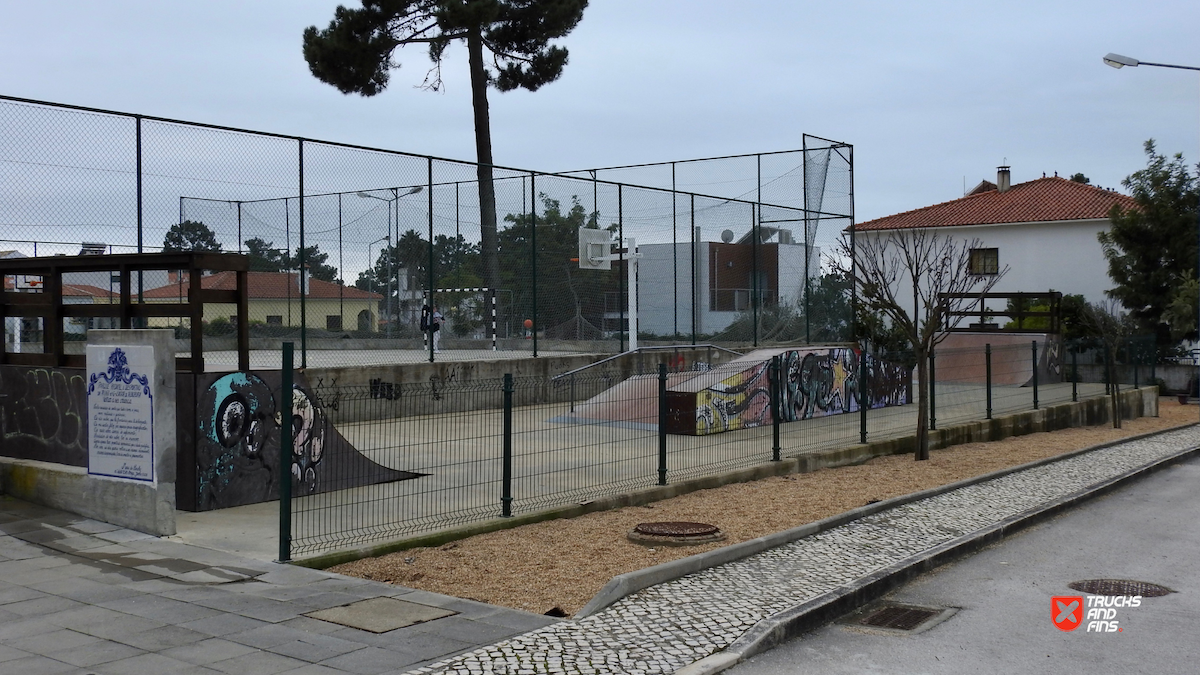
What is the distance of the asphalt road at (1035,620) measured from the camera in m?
6.24

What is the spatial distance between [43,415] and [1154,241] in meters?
36.6

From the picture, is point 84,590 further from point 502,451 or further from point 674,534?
point 674,534

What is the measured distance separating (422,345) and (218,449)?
869 centimetres

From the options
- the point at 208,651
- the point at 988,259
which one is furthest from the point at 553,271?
the point at 988,259

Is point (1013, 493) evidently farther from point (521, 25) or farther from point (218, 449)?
point (521, 25)

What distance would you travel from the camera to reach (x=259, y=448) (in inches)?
423

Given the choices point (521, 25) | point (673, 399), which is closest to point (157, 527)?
point (673, 399)

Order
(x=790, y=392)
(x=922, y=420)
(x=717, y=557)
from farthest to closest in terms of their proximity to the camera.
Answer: (x=790, y=392) → (x=922, y=420) → (x=717, y=557)

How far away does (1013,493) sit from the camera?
504 inches

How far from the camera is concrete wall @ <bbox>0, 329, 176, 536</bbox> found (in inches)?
357

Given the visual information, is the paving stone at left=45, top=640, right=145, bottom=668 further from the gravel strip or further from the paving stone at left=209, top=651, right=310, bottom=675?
the gravel strip

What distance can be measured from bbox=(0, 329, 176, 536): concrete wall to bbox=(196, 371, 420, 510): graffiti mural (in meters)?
0.86

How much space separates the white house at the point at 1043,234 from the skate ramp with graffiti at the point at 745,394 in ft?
71.6

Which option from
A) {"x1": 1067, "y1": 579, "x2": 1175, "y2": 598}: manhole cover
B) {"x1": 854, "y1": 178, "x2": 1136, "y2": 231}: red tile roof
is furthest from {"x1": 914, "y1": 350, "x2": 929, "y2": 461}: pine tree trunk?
{"x1": 854, "y1": 178, "x2": 1136, "y2": 231}: red tile roof
